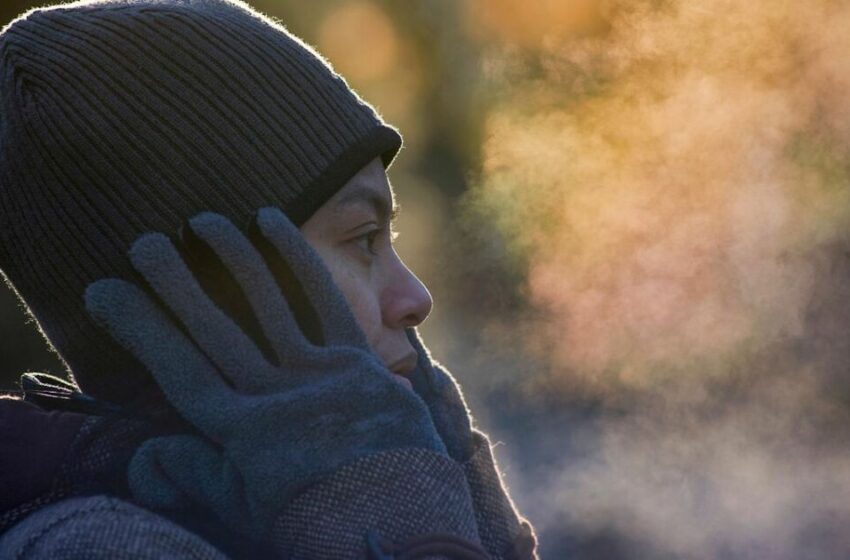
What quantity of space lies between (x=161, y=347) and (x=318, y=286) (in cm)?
Result: 26

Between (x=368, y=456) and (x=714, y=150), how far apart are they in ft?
29.4

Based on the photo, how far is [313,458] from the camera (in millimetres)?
1611

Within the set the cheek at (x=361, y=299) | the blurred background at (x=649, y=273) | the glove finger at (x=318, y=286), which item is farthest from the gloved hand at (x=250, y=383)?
the blurred background at (x=649, y=273)

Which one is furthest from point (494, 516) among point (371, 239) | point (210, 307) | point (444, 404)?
point (210, 307)

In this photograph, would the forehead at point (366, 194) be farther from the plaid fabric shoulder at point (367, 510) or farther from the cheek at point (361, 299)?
the plaid fabric shoulder at point (367, 510)

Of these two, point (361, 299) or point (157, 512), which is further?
point (361, 299)

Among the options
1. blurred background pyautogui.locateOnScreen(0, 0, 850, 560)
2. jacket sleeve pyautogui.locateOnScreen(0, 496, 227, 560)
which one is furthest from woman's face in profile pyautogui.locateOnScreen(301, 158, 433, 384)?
blurred background pyautogui.locateOnScreen(0, 0, 850, 560)

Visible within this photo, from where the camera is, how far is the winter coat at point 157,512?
1.53 metres

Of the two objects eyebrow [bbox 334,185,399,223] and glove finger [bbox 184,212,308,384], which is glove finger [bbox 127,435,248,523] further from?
eyebrow [bbox 334,185,399,223]

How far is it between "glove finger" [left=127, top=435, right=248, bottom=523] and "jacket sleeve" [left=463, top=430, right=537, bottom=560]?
0.51m

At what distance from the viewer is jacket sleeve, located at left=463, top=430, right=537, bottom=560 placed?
6.42 feet

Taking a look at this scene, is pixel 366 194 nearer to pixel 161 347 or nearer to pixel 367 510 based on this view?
pixel 161 347

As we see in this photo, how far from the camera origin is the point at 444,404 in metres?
2.18

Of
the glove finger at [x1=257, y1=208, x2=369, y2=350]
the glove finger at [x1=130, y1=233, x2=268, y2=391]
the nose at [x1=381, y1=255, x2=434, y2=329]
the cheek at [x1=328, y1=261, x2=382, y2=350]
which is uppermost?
the nose at [x1=381, y1=255, x2=434, y2=329]
